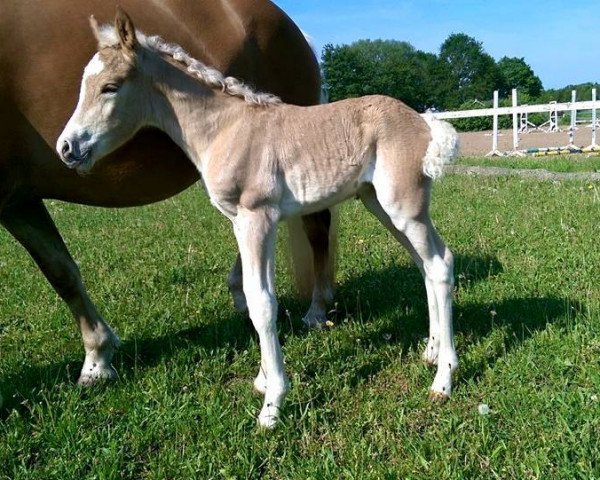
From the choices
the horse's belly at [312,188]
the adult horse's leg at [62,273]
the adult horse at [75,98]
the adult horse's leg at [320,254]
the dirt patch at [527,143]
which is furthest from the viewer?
the dirt patch at [527,143]

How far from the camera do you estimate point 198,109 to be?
2.83 meters

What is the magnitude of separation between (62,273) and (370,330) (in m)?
1.89

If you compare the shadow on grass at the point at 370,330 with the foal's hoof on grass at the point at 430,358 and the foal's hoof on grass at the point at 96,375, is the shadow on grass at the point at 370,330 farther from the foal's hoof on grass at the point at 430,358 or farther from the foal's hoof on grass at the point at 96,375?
the foal's hoof on grass at the point at 430,358

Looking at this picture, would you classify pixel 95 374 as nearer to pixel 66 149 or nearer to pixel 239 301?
pixel 239 301

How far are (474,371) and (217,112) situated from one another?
6.00ft

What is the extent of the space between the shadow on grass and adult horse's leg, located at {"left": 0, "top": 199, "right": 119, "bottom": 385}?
0.43 ft

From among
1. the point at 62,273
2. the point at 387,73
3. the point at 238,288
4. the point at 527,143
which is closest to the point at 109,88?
the point at 62,273

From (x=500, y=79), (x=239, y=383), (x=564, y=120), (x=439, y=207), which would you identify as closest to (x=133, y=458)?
(x=239, y=383)

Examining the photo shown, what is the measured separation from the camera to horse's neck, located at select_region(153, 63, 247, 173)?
283 cm

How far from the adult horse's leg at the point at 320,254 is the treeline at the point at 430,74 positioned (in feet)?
200

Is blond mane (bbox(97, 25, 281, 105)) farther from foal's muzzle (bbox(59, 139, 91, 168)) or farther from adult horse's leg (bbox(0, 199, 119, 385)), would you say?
adult horse's leg (bbox(0, 199, 119, 385))

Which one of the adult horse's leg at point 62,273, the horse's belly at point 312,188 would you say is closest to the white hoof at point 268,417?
the horse's belly at point 312,188

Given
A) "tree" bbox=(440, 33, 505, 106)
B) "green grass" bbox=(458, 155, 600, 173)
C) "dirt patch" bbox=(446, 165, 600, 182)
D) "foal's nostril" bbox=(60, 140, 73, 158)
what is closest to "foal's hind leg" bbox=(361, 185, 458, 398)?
"foal's nostril" bbox=(60, 140, 73, 158)

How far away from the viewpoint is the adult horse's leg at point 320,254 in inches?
171
